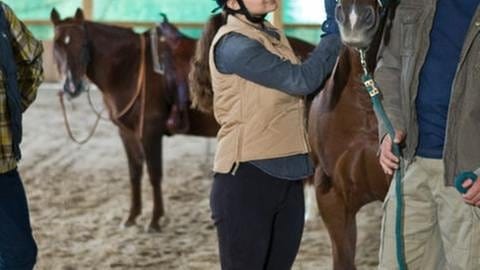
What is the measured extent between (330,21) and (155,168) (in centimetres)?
291

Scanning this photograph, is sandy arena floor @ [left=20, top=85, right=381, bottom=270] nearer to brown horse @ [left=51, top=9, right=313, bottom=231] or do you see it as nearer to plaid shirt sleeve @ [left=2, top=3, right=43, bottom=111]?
brown horse @ [left=51, top=9, right=313, bottom=231]

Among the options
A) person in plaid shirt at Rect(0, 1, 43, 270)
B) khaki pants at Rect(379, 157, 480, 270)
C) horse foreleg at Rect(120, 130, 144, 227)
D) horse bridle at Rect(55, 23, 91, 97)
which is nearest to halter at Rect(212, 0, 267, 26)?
khaki pants at Rect(379, 157, 480, 270)

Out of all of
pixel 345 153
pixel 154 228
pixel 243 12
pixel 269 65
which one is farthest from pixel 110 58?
pixel 269 65

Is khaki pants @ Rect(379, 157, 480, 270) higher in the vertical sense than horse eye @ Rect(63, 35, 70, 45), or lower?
higher

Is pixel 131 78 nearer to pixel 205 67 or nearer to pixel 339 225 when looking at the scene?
pixel 339 225

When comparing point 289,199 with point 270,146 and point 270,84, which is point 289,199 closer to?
point 270,146

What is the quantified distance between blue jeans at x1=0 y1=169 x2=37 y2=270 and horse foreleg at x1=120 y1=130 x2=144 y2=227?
271cm

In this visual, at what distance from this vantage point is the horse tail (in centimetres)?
251

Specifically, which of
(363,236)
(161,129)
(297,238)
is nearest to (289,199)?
(297,238)

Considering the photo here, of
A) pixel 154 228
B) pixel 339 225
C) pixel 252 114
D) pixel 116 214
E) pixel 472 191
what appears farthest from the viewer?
pixel 116 214

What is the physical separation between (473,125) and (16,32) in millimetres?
1590

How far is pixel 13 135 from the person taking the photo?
107 inches

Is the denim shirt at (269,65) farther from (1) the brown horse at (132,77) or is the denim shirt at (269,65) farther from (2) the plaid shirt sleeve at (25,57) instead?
(1) the brown horse at (132,77)

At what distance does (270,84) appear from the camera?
2.30 meters
